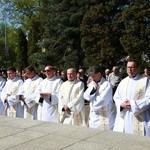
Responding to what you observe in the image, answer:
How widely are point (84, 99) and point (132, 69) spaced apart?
1.82 meters

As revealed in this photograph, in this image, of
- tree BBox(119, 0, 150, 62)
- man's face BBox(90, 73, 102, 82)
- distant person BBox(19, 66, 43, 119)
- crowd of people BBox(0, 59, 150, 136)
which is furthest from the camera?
tree BBox(119, 0, 150, 62)

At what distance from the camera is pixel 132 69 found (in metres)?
6.35

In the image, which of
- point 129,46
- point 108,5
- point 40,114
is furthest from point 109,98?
point 108,5

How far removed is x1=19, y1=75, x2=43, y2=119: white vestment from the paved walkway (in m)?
2.66

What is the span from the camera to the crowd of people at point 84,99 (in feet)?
21.0

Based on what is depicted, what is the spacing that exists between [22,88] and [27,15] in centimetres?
3613

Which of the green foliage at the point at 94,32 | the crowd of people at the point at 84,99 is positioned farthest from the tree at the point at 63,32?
the crowd of people at the point at 84,99

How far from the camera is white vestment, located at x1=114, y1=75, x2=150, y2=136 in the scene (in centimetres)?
621

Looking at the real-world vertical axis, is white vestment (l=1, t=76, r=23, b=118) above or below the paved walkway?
above

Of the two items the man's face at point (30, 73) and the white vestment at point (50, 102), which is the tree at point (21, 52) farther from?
the white vestment at point (50, 102)

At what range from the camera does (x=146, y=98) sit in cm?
625

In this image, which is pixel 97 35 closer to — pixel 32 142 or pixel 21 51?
pixel 21 51

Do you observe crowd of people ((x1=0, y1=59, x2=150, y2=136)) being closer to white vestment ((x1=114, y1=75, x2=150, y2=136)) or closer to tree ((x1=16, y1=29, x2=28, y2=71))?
white vestment ((x1=114, y1=75, x2=150, y2=136))

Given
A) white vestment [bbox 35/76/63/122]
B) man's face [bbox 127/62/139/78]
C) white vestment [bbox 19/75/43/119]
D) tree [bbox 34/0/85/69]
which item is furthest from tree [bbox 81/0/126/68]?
man's face [bbox 127/62/139/78]
